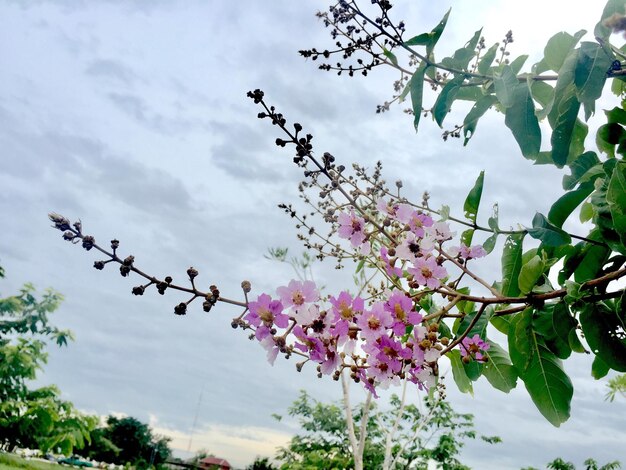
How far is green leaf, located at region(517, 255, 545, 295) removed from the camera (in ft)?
3.29

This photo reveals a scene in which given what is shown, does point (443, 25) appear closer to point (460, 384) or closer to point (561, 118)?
point (561, 118)

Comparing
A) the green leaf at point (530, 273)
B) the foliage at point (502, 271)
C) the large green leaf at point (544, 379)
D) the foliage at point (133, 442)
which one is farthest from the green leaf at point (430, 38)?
the foliage at point (133, 442)

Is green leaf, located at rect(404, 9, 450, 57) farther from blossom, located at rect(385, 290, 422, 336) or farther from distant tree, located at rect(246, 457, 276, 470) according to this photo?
distant tree, located at rect(246, 457, 276, 470)

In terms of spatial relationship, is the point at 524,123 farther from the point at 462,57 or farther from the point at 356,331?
the point at 356,331

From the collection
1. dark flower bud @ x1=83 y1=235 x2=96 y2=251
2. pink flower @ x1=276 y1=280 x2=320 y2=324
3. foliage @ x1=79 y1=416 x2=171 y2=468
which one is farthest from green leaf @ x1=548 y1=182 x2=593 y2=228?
foliage @ x1=79 y1=416 x2=171 y2=468

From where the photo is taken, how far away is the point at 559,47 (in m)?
1.30

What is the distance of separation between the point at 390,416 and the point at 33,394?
1017 centimetres

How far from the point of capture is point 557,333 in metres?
1.14

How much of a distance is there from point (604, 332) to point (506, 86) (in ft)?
1.99

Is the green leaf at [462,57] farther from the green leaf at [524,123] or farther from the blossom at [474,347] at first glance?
the blossom at [474,347]

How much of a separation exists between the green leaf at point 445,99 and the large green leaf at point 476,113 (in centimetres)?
8

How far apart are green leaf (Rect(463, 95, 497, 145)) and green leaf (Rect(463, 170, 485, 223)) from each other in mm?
236

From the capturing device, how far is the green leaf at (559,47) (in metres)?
1.29

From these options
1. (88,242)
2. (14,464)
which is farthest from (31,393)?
(88,242)
